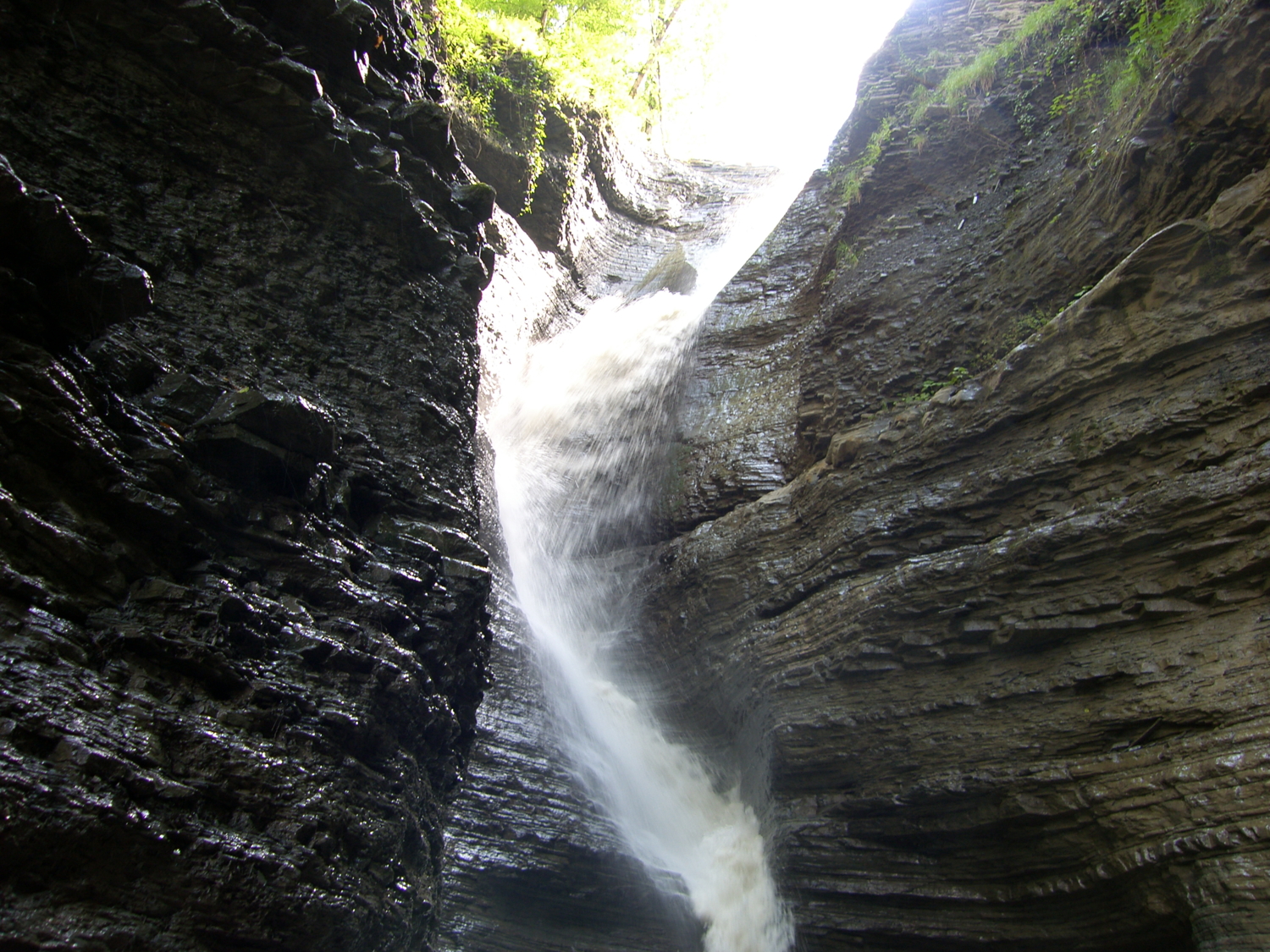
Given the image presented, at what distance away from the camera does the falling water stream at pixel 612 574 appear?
6.61m

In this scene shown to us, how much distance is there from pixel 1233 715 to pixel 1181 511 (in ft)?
4.33

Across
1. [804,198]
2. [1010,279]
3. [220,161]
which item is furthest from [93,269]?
[804,198]

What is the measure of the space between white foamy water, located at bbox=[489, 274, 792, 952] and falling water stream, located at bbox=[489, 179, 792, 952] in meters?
0.02

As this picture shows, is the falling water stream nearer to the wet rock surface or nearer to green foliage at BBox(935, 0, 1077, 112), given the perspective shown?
the wet rock surface

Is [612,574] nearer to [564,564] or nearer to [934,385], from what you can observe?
[564,564]

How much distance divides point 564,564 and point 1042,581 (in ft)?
18.8

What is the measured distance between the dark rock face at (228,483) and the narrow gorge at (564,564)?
0.03 m

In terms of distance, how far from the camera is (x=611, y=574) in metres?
9.08

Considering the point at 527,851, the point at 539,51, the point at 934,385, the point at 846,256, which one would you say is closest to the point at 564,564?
the point at 527,851

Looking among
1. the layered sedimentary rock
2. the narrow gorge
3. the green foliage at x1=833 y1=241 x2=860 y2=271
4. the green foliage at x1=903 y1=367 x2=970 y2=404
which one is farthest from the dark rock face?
the green foliage at x1=833 y1=241 x2=860 y2=271

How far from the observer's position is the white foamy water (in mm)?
6613

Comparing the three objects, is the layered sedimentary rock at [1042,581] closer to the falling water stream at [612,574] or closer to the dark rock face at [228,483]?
the falling water stream at [612,574]

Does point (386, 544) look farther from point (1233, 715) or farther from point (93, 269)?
point (1233, 715)

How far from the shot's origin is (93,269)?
382cm
